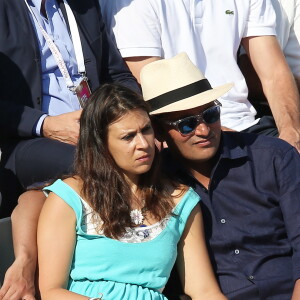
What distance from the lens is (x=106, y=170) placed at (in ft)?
10.6

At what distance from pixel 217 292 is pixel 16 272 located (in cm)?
85

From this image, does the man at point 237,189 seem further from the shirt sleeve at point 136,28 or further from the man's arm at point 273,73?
the man's arm at point 273,73

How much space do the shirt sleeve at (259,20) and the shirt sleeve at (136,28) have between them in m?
0.61

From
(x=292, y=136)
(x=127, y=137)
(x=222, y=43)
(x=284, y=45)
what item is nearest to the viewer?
(x=127, y=137)

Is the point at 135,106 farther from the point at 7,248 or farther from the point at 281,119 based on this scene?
the point at 281,119

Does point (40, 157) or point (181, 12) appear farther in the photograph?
point (181, 12)

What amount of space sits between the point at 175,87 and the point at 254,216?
0.68m

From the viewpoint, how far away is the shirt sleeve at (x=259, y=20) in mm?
4648

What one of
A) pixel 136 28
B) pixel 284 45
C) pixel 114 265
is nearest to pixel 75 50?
pixel 136 28

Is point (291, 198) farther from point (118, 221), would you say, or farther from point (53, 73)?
point (53, 73)

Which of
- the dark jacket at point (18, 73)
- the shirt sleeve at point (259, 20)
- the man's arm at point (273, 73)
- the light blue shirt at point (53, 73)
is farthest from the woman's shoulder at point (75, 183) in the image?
the shirt sleeve at point (259, 20)

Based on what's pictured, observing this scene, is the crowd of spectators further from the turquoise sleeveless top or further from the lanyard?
the turquoise sleeveless top

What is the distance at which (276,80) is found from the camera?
4.63m

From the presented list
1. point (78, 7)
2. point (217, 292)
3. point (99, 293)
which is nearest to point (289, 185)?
point (217, 292)
